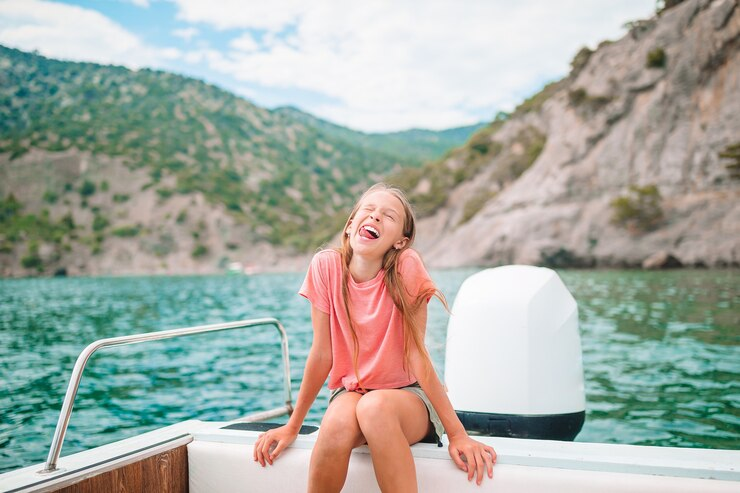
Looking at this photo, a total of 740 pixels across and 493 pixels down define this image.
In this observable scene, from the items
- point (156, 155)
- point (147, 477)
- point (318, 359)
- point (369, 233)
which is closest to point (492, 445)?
point (318, 359)

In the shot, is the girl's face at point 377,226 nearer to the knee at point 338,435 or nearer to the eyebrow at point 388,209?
the eyebrow at point 388,209

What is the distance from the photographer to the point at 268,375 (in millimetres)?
8203

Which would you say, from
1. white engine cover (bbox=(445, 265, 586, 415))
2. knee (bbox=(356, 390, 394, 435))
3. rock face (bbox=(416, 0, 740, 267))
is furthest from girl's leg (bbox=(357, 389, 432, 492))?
rock face (bbox=(416, 0, 740, 267))

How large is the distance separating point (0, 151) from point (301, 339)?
67513mm

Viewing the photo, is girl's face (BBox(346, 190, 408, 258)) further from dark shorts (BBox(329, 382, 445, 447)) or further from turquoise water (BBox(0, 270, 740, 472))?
turquoise water (BBox(0, 270, 740, 472))

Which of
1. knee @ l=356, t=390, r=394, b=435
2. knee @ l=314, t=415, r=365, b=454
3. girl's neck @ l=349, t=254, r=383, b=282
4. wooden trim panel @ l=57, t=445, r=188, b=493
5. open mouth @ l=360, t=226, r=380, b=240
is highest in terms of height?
open mouth @ l=360, t=226, r=380, b=240

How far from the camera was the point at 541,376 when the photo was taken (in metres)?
2.77

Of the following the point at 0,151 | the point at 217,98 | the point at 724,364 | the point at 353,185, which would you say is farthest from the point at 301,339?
the point at 217,98

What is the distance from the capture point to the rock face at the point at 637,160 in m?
26.0

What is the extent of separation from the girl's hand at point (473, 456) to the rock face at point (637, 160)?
26.8 meters

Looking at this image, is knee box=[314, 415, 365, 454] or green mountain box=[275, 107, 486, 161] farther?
green mountain box=[275, 107, 486, 161]

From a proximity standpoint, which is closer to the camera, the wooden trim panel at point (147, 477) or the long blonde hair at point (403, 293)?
the wooden trim panel at point (147, 477)

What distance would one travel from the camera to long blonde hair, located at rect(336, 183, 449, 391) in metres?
1.91

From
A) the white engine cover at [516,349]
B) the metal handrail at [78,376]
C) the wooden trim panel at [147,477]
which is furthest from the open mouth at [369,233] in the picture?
the white engine cover at [516,349]
